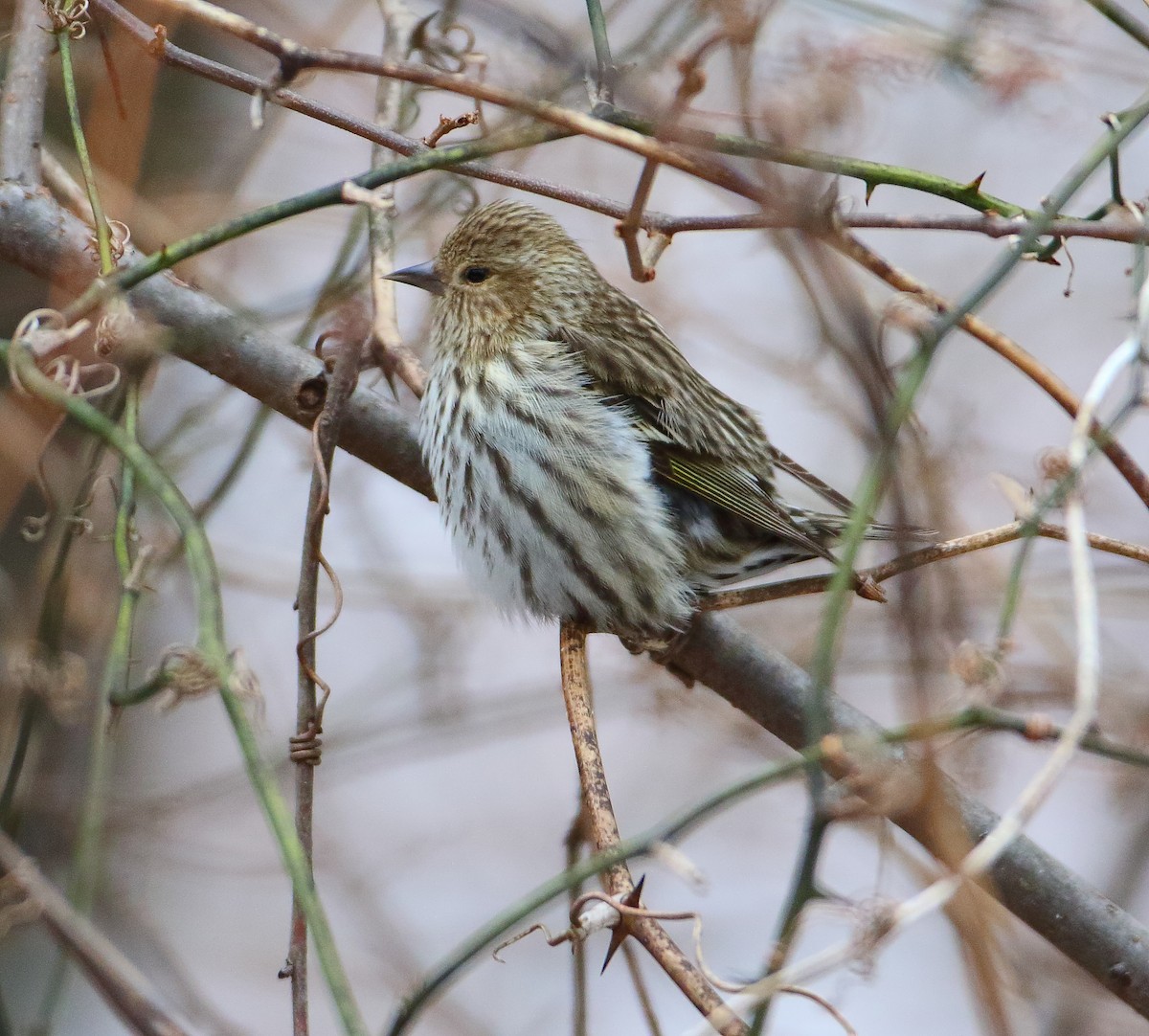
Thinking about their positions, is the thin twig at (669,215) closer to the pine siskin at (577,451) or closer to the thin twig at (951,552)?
the thin twig at (951,552)

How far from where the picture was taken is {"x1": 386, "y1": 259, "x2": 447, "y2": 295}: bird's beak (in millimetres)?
3379

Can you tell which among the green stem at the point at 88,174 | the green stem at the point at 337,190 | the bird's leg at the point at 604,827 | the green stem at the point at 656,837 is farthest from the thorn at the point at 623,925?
the green stem at the point at 88,174

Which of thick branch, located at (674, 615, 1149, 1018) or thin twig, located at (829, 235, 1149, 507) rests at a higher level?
thin twig, located at (829, 235, 1149, 507)

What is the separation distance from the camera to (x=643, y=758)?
6312 millimetres

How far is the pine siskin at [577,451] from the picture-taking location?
124 inches

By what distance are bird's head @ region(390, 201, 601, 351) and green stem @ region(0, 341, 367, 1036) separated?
5.11 feet

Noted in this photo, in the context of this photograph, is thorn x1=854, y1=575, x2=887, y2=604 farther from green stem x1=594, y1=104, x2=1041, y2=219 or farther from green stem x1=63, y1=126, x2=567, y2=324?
green stem x1=63, y1=126, x2=567, y2=324

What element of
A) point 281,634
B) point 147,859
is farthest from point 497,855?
point 147,859

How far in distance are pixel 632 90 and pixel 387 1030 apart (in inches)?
45.9

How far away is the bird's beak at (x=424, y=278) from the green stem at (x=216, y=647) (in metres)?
1.48

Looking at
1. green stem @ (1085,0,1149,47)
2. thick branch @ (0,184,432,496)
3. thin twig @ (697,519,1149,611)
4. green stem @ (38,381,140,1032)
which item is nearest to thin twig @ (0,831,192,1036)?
green stem @ (38,381,140,1032)

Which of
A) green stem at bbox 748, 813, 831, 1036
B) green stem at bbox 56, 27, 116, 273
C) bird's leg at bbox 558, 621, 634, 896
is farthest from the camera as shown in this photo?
green stem at bbox 56, 27, 116, 273

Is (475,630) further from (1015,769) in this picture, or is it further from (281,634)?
(1015,769)

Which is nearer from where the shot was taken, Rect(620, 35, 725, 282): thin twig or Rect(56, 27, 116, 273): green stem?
Rect(620, 35, 725, 282): thin twig
